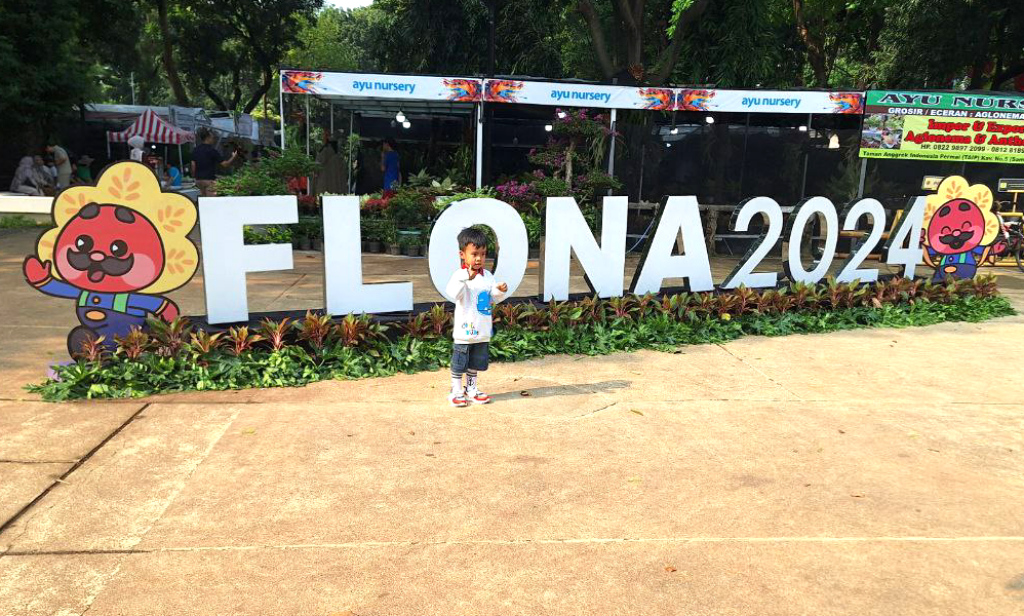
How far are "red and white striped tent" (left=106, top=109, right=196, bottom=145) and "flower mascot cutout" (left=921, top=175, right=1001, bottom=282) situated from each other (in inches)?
872

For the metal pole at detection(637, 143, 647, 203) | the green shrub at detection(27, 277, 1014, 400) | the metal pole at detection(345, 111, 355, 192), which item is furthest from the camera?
the metal pole at detection(345, 111, 355, 192)

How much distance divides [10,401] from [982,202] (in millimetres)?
10104

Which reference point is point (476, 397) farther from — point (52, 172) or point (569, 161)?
point (52, 172)

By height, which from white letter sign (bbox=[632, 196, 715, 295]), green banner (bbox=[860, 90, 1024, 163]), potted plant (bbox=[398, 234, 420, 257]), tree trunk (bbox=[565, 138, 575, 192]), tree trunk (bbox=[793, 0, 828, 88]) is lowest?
potted plant (bbox=[398, 234, 420, 257])

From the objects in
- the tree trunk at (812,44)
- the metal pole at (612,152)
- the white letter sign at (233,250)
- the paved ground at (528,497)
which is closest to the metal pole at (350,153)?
the metal pole at (612,152)

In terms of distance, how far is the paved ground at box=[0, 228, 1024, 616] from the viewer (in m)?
3.21

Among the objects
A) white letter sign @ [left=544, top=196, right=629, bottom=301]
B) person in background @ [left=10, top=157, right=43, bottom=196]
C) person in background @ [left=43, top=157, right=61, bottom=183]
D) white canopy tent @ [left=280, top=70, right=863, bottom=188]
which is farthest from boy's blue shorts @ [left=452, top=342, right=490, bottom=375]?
person in background @ [left=43, top=157, right=61, bottom=183]

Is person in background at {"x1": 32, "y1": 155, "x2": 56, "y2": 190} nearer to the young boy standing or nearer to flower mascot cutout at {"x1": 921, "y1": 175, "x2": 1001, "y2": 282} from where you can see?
the young boy standing

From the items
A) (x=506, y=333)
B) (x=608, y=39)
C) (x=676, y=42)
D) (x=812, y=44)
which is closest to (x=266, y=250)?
(x=506, y=333)

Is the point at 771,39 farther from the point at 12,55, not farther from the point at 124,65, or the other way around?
the point at 124,65

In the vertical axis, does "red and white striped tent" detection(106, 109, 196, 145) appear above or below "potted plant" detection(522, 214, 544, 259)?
above

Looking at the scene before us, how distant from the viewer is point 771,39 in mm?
18453

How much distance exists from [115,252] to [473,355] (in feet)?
→ 8.71

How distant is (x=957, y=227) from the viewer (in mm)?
9445
